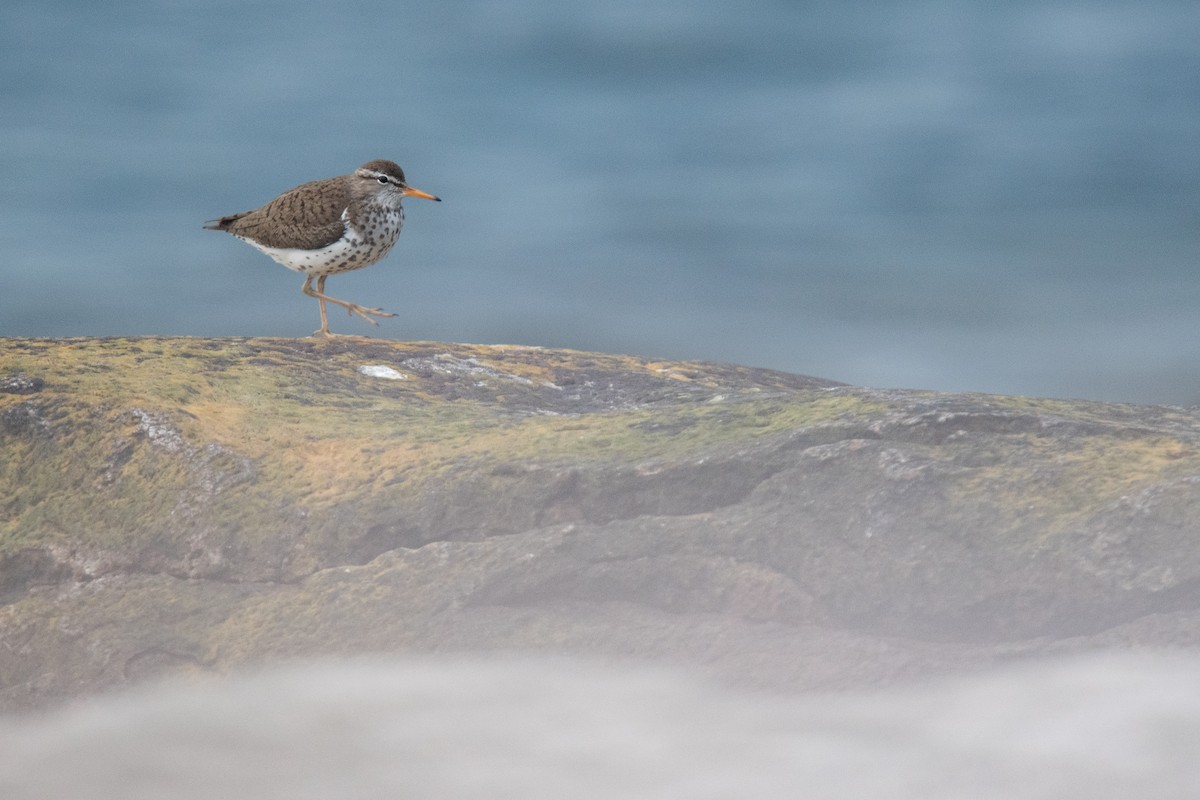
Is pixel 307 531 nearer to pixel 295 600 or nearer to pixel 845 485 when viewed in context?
pixel 295 600

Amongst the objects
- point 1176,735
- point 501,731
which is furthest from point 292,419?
point 1176,735

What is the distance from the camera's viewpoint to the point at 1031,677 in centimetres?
458

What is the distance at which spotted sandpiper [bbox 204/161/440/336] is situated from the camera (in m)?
8.98

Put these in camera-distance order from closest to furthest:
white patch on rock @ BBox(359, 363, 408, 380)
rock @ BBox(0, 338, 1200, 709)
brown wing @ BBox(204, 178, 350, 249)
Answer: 1. rock @ BBox(0, 338, 1200, 709)
2. white patch on rock @ BBox(359, 363, 408, 380)
3. brown wing @ BBox(204, 178, 350, 249)

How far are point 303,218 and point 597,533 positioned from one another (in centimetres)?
458

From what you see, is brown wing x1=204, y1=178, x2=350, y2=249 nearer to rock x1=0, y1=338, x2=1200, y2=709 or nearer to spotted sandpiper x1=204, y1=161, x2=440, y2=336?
spotted sandpiper x1=204, y1=161, x2=440, y2=336

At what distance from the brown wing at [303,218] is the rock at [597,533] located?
8.47 ft

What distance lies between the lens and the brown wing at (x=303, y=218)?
8969mm

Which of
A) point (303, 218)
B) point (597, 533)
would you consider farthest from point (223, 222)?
point (597, 533)

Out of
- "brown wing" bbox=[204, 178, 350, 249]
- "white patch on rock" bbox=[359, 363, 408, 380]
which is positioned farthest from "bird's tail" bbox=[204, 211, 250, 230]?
"white patch on rock" bbox=[359, 363, 408, 380]

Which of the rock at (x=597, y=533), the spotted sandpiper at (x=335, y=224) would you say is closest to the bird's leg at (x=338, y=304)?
the spotted sandpiper at (x=335, y=224)

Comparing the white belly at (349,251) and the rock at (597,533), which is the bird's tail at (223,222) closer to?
the white belly at (349,251)

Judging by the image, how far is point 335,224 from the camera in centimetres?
895

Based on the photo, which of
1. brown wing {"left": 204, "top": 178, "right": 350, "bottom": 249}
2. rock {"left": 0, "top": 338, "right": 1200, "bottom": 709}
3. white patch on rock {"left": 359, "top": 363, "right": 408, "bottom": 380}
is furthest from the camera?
brown wing {"left": 204, "top": 178, "right": 350, "bottom": 249}
